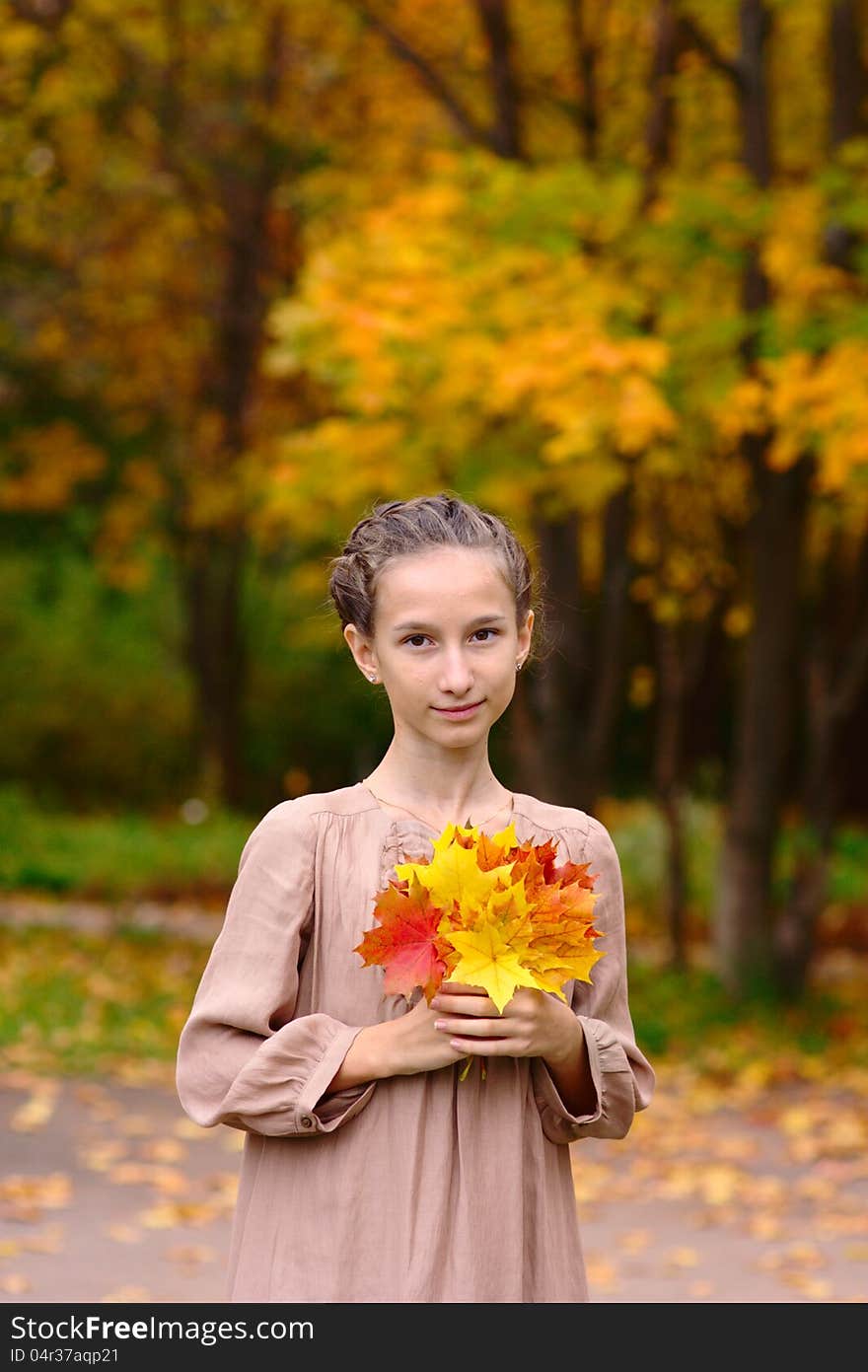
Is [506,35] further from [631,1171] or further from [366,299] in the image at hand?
[631,1171]

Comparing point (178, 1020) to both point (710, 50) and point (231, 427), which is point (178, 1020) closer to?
point (710, 50)

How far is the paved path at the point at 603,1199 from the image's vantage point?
5203 mm

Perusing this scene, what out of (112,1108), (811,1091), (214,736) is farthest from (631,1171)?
(214,736)

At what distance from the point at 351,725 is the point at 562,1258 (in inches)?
690

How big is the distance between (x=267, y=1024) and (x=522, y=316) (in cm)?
566

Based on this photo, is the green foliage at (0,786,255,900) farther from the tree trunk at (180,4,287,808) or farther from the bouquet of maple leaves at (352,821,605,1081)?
the bouquet of maple leaves at (352,821,605,1081)

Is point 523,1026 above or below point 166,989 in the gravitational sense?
below

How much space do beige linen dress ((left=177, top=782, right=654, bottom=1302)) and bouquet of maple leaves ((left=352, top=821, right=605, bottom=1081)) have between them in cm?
17

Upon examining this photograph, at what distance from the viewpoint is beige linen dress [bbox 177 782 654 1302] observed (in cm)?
194

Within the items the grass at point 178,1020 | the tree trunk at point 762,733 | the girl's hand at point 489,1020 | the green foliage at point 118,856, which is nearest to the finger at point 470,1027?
the girl's hand at point 489,1020

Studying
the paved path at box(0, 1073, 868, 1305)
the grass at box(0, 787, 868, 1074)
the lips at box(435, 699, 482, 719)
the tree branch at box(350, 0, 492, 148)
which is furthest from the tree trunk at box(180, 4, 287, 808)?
the lips at box(435, 699, 482, 719)

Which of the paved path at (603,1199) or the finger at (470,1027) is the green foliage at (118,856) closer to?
the paved path at (603,1199)

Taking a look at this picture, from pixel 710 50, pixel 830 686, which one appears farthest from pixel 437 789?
pixel 830 686

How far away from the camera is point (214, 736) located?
16828 millimetres
